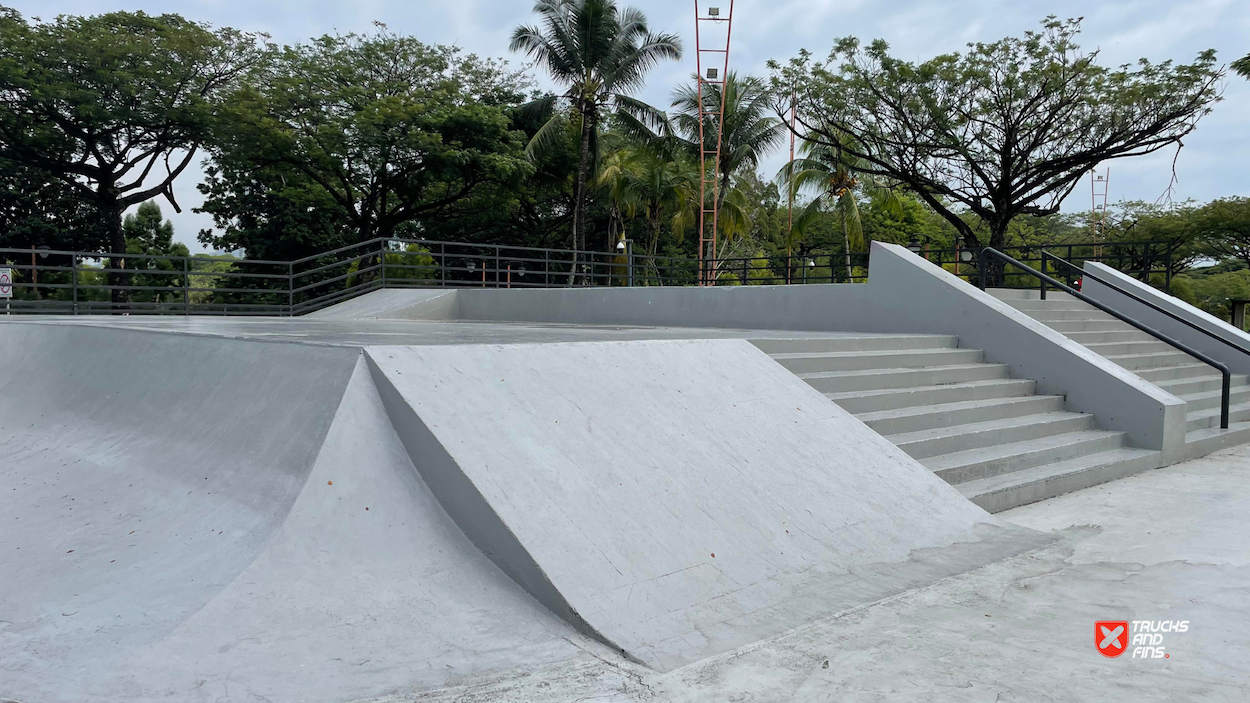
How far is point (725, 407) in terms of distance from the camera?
4.68 metres

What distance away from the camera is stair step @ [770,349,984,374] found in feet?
19.5

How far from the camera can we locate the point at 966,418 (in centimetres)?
617

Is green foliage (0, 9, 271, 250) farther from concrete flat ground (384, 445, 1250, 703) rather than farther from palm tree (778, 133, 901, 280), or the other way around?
concrete flat ground (384, 445, 1250, 703)

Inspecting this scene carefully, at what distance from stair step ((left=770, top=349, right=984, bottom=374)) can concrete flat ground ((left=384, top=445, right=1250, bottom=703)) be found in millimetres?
2141

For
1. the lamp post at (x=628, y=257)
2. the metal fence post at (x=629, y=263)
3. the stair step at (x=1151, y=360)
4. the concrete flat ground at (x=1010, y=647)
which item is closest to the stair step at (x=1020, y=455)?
the concrete flat ground at (x=1010, y=647)

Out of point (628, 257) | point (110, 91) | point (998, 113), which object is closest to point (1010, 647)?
point (628, 257)

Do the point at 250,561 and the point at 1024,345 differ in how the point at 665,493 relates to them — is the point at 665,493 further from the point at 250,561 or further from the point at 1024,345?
the point at 1024,345

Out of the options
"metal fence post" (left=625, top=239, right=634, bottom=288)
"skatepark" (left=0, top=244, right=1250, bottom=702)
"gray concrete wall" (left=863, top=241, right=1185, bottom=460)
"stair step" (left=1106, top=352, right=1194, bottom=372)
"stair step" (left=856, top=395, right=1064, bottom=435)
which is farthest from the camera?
"metal fence post" (left=625, top=239, right=634, bottom=288)

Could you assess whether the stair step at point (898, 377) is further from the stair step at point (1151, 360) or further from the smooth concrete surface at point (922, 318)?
the stair step at point (1151, 360)

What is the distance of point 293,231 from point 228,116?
4.13 metres

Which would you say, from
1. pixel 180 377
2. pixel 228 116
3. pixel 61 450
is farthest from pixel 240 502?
pixel 228 116

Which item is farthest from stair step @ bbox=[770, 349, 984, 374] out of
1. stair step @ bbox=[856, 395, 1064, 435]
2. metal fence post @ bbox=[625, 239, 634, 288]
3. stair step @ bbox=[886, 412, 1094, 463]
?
metal fence post @ bbox=[625, 239, 634, 288]


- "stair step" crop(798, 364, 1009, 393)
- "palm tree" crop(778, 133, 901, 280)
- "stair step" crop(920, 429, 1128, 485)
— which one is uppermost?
"palm tree" crop(778, 133, 901, 280)

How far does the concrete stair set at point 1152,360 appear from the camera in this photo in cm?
809
